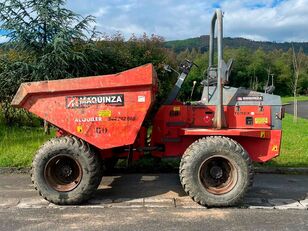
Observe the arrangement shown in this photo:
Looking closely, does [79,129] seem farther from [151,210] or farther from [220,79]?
[220,79]

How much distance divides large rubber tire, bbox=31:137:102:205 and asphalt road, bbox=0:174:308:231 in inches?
6.0

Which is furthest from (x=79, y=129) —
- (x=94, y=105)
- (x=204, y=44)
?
(x=204, y=44)

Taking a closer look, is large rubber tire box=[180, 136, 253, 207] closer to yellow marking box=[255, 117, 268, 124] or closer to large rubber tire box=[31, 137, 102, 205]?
yellow marking box=[255, 117, 268, 124]

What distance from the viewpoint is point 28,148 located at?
34.0 ft

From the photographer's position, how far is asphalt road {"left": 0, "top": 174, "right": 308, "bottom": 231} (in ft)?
18.0

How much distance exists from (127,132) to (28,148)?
471 centimetres

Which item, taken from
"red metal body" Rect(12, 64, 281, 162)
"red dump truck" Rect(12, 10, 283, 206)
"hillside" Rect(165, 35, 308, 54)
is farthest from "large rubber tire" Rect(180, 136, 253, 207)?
"hillside" Rect(165, 35, 308, 54)

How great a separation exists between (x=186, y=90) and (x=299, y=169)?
108 inches

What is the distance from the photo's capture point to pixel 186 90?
937cm

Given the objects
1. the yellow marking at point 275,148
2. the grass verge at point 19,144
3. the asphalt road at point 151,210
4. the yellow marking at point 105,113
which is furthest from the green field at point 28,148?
the yellow marking at point 105,113

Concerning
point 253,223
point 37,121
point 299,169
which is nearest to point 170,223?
point 253,223

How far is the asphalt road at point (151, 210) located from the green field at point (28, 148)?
1383mm

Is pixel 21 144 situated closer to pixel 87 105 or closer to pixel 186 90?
pixel 186 90

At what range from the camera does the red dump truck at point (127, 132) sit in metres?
6.26
